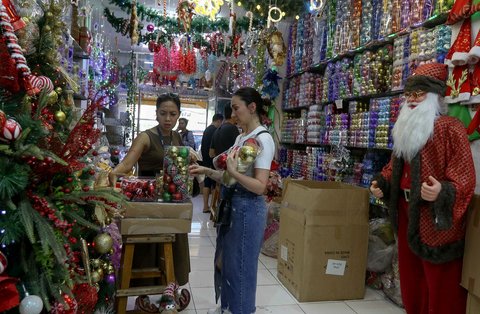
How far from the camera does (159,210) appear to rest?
195 cm

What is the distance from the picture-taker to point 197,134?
1084 centimetres

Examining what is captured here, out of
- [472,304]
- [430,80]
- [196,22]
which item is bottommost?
[472,304]

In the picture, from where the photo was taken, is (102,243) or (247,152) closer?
(102,243)

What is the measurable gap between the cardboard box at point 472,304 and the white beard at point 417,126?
72 cm

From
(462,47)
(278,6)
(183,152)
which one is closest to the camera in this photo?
(183,152)

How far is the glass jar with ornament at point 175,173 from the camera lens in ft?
6.48

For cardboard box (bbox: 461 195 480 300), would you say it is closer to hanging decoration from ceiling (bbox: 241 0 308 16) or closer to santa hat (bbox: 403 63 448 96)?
santa hat (bbox: 403 63 448 96)

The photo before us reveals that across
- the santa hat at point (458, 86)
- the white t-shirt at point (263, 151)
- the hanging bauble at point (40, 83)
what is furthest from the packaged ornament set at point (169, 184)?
the santa hat at point (458, 86)

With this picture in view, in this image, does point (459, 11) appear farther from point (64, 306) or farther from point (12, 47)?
point (64, 306)

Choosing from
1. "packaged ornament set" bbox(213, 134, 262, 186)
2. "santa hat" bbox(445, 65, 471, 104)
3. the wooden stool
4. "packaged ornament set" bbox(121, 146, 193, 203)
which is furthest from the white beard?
the wooden stool

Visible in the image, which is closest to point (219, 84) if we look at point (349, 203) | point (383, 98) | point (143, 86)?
point (143, 86)

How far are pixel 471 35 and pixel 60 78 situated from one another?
220cm

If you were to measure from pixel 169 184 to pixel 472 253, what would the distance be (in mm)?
1508

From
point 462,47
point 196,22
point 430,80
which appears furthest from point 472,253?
point 196,22
